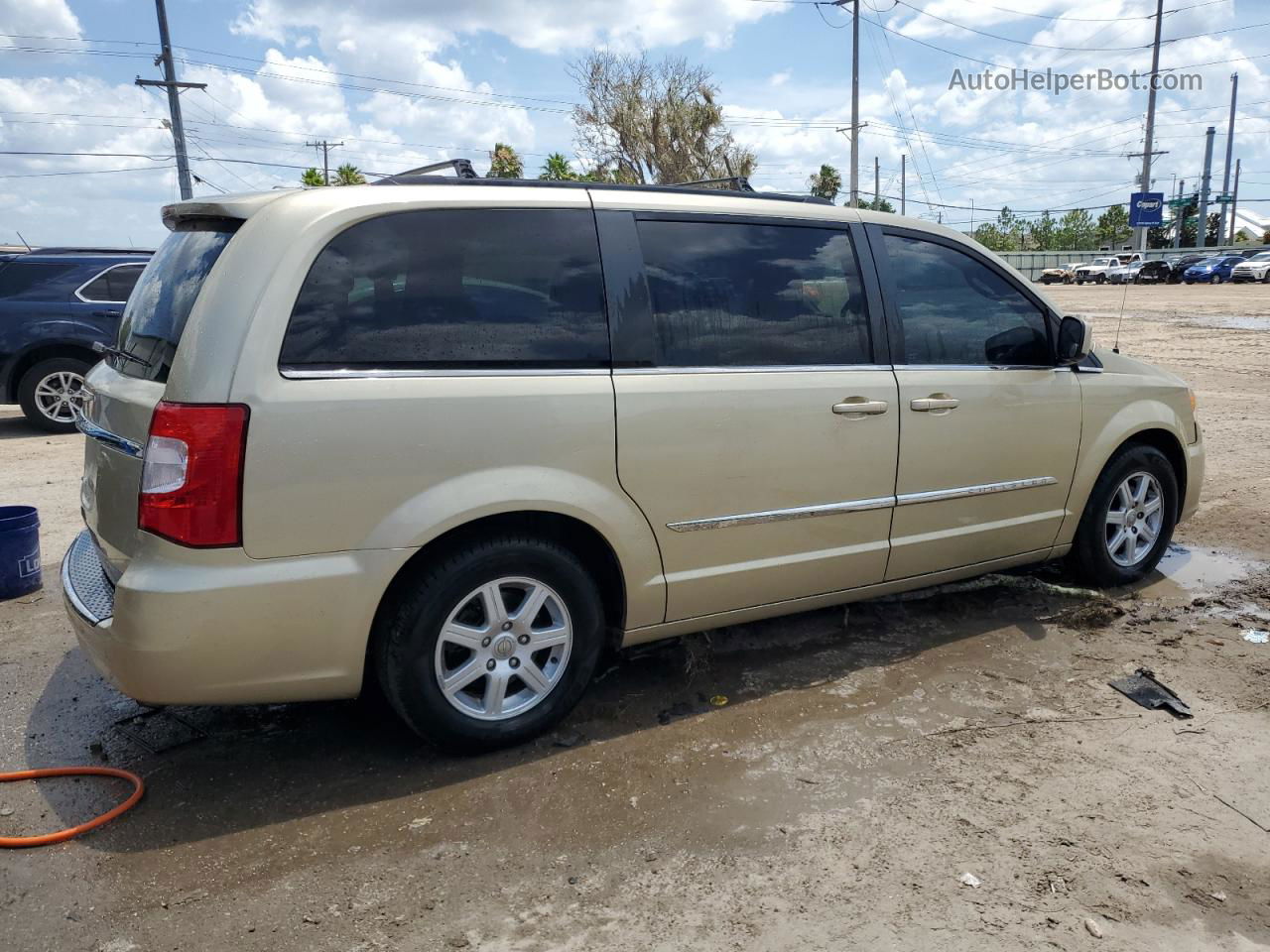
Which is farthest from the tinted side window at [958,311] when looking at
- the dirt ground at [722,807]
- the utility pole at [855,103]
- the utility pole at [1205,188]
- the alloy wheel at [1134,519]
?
the utility pole at [1205,188]

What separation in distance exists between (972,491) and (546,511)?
6.85 feet

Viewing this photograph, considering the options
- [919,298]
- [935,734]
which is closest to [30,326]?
[919,298]

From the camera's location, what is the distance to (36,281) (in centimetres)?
988

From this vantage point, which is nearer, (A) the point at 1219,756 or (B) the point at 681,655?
(A) the point at 1219,756

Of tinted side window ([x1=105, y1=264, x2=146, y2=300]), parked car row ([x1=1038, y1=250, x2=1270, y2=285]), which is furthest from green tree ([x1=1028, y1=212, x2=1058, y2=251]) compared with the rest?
tinted side window ([x1=105, y1=264, x2=146, y2=300])

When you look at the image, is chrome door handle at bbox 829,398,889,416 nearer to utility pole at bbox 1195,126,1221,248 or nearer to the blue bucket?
the blue bucket

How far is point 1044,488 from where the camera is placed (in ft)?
15.2

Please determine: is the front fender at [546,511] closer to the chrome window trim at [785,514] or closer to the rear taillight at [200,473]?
the chrome window trim at [785,514]

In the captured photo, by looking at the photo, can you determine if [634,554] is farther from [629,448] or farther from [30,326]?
[30,326]

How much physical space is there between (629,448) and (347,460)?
0.96 m

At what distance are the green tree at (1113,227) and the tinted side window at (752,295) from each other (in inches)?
3767

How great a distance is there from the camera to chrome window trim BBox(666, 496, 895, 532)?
362 centimetres

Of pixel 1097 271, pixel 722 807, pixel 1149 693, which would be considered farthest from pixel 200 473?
pixel 1097 271

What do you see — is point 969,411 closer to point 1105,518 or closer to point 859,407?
point 859,407
